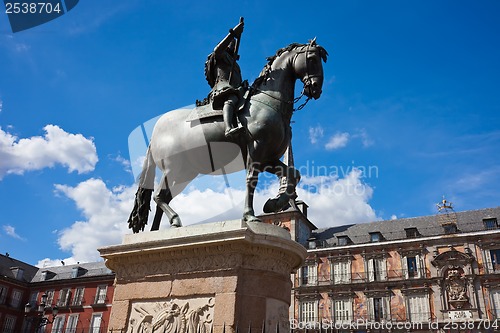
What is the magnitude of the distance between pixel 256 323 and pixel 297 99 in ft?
11.5

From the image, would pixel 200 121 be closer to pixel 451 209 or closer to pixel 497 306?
pixel 497 306

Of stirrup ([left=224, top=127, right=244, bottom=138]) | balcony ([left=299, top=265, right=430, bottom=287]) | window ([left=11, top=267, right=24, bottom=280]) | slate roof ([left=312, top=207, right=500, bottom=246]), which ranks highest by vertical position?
slate roof ([left=312, top=207, right=500, bottom=246])

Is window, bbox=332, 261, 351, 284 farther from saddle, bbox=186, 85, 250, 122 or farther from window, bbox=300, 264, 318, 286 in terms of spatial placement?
saddle, bbox=186, 85, 250, 122

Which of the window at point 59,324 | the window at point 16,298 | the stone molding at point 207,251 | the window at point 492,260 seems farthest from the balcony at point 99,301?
the stone molding at point 207,251

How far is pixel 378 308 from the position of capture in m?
44.3

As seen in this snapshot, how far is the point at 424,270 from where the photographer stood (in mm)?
43656

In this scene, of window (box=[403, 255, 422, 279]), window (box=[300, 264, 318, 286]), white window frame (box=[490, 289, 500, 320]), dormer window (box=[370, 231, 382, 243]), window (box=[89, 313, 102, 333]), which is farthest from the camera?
window (box=[89, 313, 102, 333])

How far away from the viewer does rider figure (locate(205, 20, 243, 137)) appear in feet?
22.5

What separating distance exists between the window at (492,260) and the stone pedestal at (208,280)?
42207mm

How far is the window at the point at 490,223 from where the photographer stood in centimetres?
4333

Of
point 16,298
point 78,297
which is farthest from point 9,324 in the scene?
point 78,297

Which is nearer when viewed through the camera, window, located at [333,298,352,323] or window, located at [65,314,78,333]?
window, located at [333,298,352,323]

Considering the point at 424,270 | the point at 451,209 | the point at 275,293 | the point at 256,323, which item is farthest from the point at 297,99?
the point at 451,209

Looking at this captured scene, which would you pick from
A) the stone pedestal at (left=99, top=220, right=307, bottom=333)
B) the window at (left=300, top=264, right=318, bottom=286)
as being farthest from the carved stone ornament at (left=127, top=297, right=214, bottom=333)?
the window at (left=300, top=264, right=318, bottom=286)
